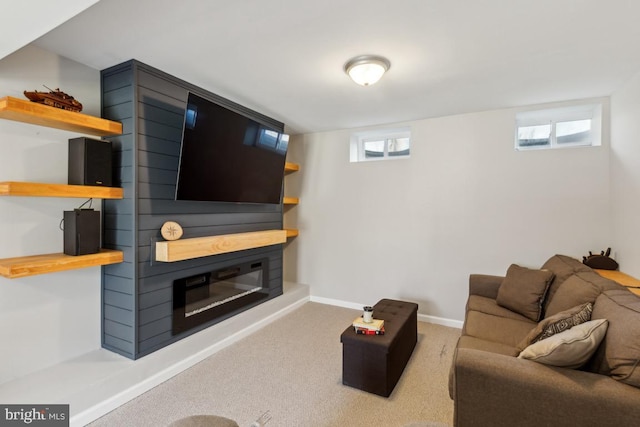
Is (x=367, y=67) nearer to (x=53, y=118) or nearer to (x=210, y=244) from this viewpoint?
(x=210, y=244)

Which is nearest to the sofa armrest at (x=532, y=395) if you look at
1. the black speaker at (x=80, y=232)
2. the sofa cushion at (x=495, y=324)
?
the sofa cushion at (x=495, y=324)

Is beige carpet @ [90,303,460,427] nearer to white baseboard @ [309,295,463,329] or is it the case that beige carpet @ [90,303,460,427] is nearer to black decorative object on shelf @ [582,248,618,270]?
white baseboard @ [309,295,463,329]

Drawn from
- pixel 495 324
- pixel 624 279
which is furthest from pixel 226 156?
pixel 624 279

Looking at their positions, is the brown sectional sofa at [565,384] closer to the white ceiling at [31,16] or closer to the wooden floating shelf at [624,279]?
the wooden floating shelf at [624,279]

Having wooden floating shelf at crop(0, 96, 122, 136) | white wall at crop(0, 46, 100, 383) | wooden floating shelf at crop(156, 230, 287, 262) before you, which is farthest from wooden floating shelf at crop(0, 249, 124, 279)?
wooden floating shelf at crop(0, 96, 122, 136)

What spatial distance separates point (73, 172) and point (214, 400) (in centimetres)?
200

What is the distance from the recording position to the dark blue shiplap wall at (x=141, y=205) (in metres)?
2.41

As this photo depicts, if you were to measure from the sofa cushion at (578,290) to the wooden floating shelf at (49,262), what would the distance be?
3294 mm

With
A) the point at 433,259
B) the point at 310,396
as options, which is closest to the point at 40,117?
the point at 310,396

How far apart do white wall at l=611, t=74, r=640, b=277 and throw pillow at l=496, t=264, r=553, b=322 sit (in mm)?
690

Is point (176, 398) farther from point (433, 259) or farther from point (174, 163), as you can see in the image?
point (433, 259)

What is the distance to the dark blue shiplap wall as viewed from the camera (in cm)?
241

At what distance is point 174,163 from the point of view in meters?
2.71

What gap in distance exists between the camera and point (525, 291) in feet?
8.55
